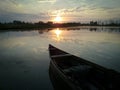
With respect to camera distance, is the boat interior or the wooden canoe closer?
the wooden canoe

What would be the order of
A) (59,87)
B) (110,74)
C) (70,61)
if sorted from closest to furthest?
(110,74) → (59,87) → (70,61)

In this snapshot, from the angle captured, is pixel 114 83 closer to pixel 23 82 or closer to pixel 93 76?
pixel 93 76

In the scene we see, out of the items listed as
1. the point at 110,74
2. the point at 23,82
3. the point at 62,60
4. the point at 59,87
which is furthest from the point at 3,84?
the point at 110,74

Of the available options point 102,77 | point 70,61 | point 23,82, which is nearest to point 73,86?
point 102,77

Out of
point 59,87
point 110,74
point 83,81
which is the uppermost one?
point 110,74

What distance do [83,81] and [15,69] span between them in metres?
4.89

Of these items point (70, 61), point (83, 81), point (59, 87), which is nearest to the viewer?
point (83, 81)

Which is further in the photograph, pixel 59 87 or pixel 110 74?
pixel 59 87

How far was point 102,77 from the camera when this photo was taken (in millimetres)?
5691

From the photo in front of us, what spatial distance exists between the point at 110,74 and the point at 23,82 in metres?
4.31

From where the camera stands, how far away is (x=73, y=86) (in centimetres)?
482

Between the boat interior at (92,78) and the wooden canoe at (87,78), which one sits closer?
the wooden canoe at (87,78)

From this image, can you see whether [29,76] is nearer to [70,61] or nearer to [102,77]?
[70,61]

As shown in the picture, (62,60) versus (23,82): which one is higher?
(62,60)
